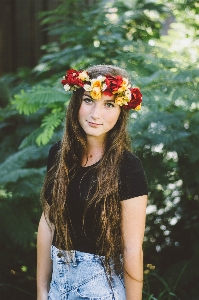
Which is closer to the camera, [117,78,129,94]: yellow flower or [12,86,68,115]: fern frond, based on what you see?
[117,78,129,94]: yellow flower

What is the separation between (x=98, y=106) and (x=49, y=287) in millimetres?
911

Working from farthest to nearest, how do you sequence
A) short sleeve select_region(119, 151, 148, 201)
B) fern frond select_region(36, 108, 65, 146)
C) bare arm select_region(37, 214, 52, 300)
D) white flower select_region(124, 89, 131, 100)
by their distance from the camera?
fern frond select_region(36, 108, 65, 146)
bare arm select_region(37, 214, 52, 300)
white flower select_region(124, 89, 131, 100)
short sleeve select_region(119, 151, 148, 201)

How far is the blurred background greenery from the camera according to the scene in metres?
3.00

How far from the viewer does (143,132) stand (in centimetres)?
311

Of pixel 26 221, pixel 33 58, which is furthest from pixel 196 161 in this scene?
pixel 33 58

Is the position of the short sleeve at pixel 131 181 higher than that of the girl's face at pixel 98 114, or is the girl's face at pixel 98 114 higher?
the girl's face at pixel 98 114

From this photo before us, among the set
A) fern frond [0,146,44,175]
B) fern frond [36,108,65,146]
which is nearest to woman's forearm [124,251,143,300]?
fern frond [0,146,44,175]

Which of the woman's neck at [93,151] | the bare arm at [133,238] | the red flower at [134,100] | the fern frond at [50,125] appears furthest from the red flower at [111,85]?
the fern frond at [50,125]

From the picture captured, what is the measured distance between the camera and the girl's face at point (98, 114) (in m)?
1.95

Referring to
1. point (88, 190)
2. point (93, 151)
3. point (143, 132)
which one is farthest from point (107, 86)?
point (143, 132)

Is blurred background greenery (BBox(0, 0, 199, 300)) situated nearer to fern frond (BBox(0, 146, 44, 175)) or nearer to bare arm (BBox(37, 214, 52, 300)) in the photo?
fern frond (BBox(0, 146, 44, 175))

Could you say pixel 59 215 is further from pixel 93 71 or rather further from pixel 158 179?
pixel 158 179

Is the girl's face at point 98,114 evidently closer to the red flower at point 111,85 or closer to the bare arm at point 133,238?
the red flower at point 111,85

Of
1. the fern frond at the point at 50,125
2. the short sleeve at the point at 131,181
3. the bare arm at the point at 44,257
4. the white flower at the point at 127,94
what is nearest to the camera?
the short sleeve at the point at 131,181
